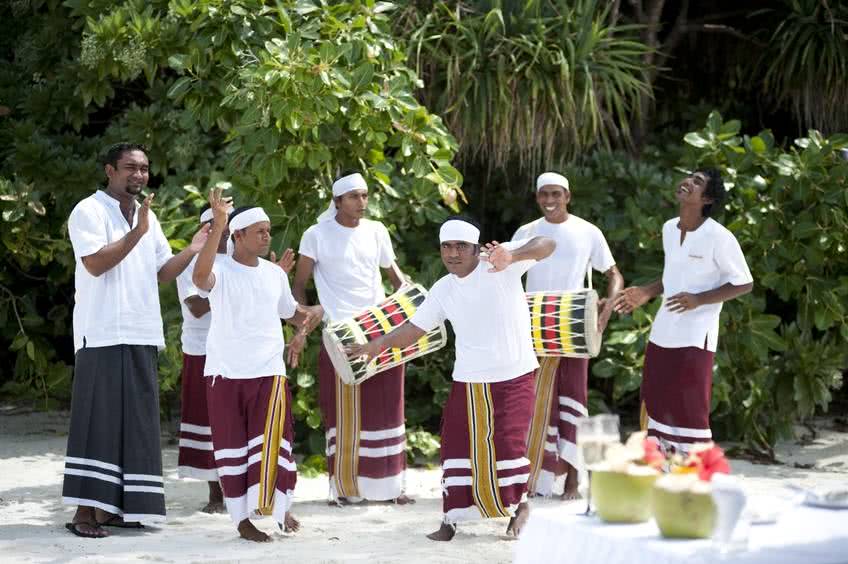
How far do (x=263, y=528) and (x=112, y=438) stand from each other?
87cm

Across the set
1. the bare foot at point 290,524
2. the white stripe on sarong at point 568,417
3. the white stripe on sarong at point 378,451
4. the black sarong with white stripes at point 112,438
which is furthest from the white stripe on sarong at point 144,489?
the white stripe on sarong at point 568,417

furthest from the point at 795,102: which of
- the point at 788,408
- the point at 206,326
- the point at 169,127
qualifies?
the point at 206,326

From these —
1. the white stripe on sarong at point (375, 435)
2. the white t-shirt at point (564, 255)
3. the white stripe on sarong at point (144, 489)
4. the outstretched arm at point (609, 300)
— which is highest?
the white t-shirt at point (564, 255)

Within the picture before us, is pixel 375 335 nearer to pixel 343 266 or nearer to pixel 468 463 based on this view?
pixel 343 266

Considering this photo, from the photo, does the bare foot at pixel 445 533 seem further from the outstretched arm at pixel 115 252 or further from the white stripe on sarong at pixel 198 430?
the outstretched arm at pixel 115 252

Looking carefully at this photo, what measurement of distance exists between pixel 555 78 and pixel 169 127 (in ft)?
8.64

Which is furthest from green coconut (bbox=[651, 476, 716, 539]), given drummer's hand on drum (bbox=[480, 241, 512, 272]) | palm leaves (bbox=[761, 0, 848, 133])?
palm leaves (bbox=[761, 0, 848, 133])

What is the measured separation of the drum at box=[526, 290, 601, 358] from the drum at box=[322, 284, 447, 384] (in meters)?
0.52

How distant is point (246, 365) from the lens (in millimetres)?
6168

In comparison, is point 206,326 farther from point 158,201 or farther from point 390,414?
point 158,201

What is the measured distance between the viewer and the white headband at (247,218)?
622 centimetres

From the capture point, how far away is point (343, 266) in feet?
23.6

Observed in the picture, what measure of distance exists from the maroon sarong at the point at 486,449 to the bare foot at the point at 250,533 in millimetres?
852

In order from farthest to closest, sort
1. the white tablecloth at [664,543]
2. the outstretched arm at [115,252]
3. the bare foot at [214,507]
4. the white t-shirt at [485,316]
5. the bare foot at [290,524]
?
the bare foot at [214,507]
the bare foot at [290,524]
the white t-shirt at [485,316]
the outstretched arm at [115,252]
the white tablecloth at [664,543]
